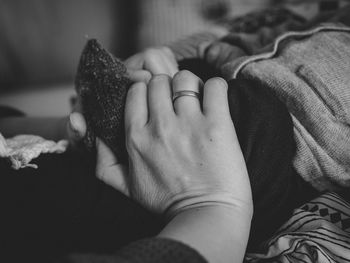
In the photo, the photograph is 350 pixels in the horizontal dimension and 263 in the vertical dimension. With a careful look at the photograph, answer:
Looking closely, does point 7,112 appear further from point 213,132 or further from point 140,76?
point 213,132

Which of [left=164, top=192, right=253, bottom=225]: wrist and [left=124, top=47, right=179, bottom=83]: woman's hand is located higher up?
[left=124, top=47, right=179, bottom=83]: woman's hand

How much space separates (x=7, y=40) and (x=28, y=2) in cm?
21

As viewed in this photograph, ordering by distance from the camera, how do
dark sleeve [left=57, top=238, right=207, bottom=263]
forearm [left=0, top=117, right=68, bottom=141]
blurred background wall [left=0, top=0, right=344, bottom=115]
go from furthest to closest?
blurred background wall [left=0, top=0, right=344, bottom=115] → forearm [left=0, top=117, right=68, bottom=141] → dark sleeve [left=57, top=238, right=207, bottom=263]

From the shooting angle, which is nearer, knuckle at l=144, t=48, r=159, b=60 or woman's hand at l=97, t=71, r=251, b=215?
woman's hand at l=97, t=71, r=251, b=215

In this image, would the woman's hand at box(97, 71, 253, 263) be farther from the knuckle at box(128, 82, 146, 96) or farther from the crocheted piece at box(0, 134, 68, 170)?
the crocheted piece at box(0, 134, 68, 170)

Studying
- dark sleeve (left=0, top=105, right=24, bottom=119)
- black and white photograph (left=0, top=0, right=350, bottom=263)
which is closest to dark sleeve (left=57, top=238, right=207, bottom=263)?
black and white photograph (left=0, top=0, right=350, bottom=263)

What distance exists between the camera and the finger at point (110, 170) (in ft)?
1.50

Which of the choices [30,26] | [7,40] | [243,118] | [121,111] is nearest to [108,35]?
[30,26]

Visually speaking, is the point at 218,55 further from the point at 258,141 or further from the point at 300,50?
the point at 258,141

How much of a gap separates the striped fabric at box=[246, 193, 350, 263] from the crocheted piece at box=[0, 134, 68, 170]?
1.24 ft

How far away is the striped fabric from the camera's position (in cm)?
38

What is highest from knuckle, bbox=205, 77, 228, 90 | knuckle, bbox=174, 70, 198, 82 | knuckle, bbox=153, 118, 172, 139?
knuckle, bbox=174, 70, 198, 82

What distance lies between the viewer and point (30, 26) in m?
1.43

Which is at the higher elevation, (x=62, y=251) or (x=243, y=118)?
(x=243, y=118)
